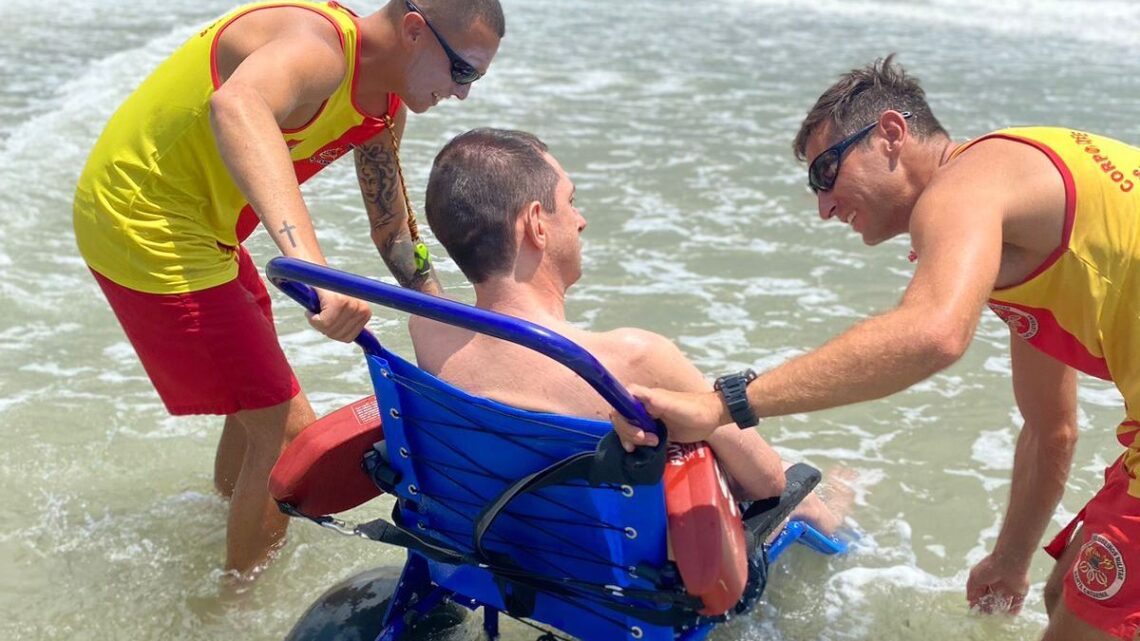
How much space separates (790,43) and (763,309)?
12.0 metres

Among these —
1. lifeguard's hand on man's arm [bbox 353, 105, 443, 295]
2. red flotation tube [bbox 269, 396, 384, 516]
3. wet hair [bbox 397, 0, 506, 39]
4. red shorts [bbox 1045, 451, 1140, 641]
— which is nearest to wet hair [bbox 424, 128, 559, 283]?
red flotation tube [bbox 269, 396, 384, 516]

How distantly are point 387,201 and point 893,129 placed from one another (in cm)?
186

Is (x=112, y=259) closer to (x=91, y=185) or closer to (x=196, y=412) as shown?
(x=91, y=185)

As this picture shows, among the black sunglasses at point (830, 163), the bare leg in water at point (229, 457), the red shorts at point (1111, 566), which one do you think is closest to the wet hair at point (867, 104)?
the black sunglasses at point (830, 163)

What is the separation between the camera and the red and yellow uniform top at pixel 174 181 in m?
3.36

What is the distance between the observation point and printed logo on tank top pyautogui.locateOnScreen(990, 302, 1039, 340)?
9.45 ft

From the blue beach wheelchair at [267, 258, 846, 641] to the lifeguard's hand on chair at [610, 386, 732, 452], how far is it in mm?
29

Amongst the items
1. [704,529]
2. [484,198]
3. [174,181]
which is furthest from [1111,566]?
[174,181]

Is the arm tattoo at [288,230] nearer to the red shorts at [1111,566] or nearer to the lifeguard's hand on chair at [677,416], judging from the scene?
the lifeguard's hand on chair at [677,416]

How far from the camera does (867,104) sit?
9.63 feet

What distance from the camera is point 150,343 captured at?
348 cm

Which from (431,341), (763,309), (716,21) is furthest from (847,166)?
(716,21)

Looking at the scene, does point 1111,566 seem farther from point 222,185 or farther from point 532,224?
point 222,185

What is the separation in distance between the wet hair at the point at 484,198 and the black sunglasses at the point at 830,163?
0.75m
